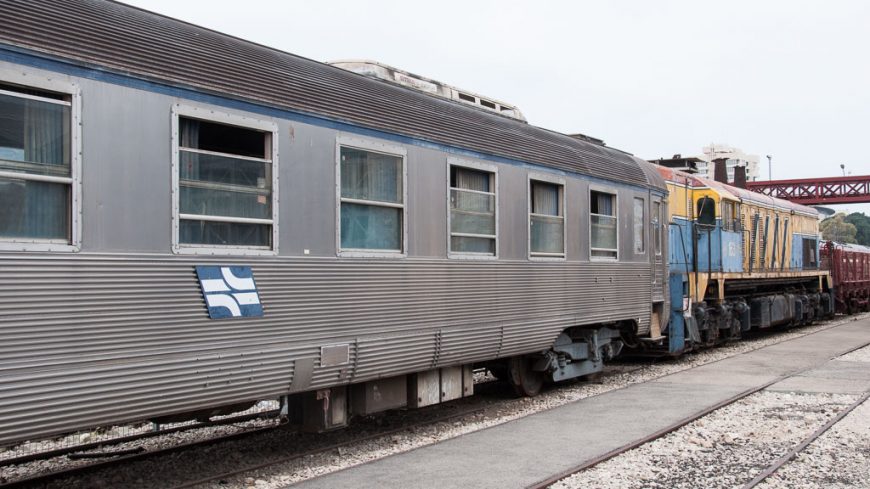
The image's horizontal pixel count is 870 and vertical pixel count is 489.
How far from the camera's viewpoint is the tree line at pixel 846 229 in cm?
9919

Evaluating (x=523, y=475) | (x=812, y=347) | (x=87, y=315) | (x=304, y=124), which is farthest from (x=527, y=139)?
(x=812, y=347)

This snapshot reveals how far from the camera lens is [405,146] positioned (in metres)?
7.22

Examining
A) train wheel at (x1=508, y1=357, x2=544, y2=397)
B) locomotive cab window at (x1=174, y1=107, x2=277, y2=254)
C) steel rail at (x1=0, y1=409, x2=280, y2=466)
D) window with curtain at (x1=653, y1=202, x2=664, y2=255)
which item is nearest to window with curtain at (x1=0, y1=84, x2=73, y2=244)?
locomotive cab window at (x1=174, y1=107, x2=277, y2=254)

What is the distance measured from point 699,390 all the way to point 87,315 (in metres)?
8.31

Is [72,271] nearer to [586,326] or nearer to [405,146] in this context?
[405,146]

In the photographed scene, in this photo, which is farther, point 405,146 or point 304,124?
point 405,146

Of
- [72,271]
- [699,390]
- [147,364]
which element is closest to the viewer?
[72,271]

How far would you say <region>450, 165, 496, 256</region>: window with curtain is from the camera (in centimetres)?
792

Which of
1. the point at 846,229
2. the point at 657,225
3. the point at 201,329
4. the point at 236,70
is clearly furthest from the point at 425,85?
the point at 846,229

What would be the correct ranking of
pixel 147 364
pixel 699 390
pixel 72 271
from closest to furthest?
pixel 72 271
pixel 147 364
pixel 699 390

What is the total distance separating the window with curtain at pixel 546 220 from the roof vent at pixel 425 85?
4.05 ft

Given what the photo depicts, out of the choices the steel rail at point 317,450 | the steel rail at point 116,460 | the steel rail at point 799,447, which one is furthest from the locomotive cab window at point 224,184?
the steel rail at point 799,447

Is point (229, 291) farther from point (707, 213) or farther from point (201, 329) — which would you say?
point (707, 213)

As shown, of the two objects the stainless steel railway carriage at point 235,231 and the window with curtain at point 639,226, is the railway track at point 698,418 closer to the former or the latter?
the stainless steel railway carriage at point 235,231
